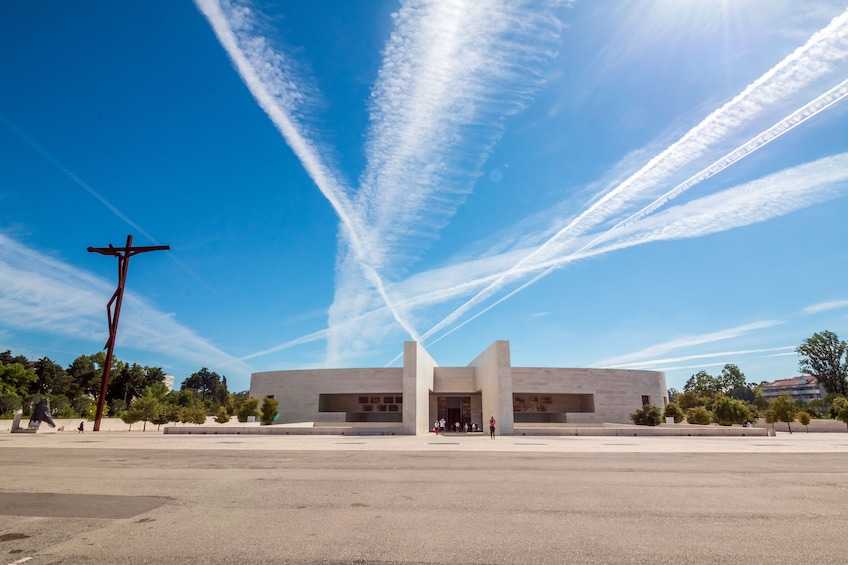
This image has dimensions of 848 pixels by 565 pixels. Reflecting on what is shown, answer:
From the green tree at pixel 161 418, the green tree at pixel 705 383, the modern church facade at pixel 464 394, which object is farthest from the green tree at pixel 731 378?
the green tree at pixel 161 418

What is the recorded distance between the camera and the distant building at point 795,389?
13896 cm

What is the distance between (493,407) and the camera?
38.7 m

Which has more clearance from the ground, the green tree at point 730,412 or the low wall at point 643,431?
the green tree at point 730,412

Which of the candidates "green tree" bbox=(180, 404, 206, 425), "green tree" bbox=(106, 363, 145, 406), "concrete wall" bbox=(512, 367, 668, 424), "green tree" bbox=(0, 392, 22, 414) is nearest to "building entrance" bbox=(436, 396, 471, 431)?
"concrete wall" bbox=(512, 367, 668, 424)

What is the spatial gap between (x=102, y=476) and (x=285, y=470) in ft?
13.9

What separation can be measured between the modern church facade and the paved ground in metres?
40.2

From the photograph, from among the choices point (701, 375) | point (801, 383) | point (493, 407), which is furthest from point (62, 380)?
point (801, 383)

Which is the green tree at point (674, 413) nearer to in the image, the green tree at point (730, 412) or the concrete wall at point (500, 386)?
the green tree at point (730, 412)

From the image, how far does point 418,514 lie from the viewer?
6961 millimetres

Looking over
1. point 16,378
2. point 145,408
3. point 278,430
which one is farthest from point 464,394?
point 16,378

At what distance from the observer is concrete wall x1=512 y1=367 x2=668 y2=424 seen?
53312 mm

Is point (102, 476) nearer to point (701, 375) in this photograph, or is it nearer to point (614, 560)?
point (614, 560)

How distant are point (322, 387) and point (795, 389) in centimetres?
16412

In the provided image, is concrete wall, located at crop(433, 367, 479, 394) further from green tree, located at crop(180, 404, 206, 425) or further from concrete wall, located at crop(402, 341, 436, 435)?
green tree, located at crop(180, 404, 206, 425)
